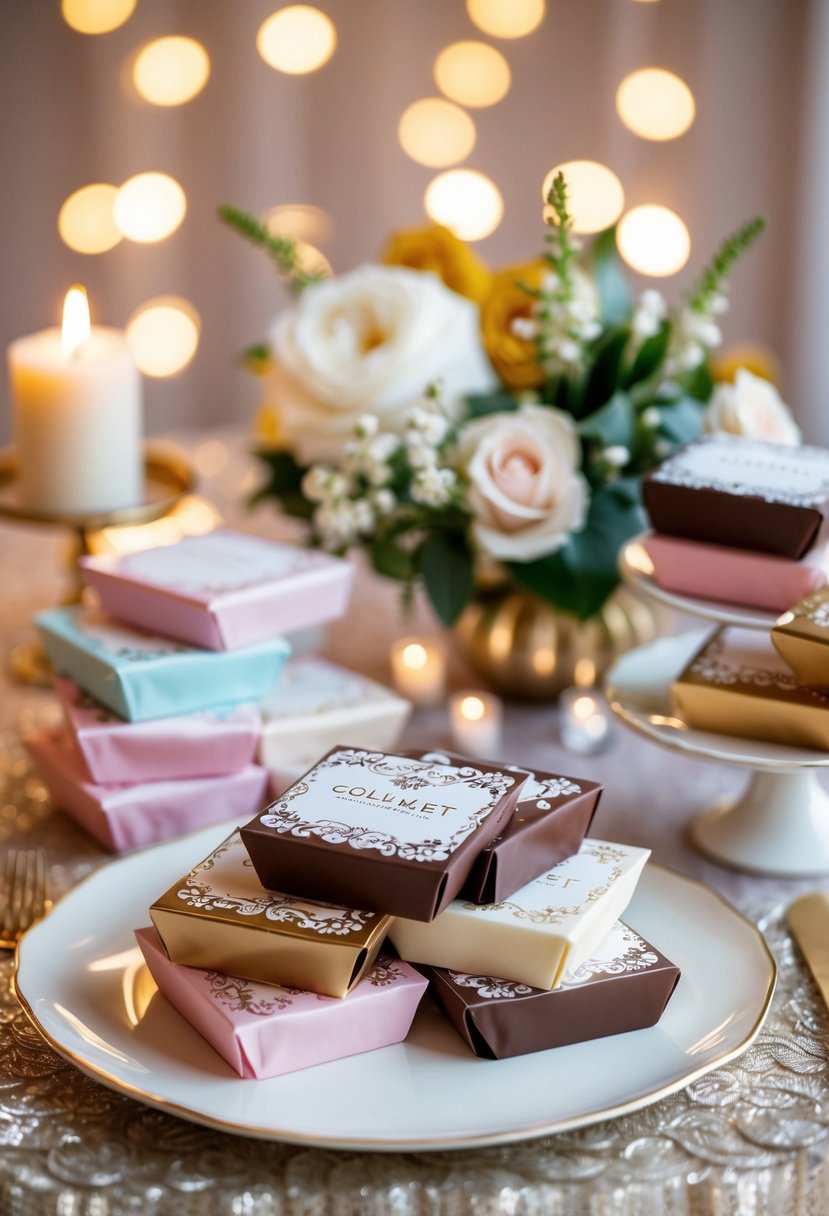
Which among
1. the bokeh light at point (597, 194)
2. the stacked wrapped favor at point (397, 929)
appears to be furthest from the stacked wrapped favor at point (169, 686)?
the bokeh light at point (597, 194)

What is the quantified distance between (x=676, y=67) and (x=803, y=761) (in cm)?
206

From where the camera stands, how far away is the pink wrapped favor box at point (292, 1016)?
22.4 inches

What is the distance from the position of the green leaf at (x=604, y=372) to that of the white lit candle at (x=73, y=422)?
393 millimetres

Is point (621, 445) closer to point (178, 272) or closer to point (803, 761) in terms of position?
point (803, 761)

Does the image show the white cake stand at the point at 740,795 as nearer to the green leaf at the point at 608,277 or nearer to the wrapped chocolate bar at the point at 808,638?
the wrapped chocolate bar at the point at 808,638

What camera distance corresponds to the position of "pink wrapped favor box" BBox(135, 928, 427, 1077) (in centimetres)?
57

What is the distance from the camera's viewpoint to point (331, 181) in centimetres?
263

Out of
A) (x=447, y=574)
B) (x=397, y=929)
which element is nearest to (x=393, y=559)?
(x=447, y=574)

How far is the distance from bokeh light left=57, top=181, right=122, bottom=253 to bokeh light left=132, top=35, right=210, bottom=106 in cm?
20

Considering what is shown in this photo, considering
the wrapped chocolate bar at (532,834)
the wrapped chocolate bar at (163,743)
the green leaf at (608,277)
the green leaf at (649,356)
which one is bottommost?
the wrapped chocolate bar at (163,743)

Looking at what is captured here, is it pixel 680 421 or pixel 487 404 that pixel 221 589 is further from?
pixel 680 421

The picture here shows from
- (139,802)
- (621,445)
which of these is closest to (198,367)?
(621,445)

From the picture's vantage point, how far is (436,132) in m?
2.59

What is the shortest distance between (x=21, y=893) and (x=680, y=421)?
64 centimetres
